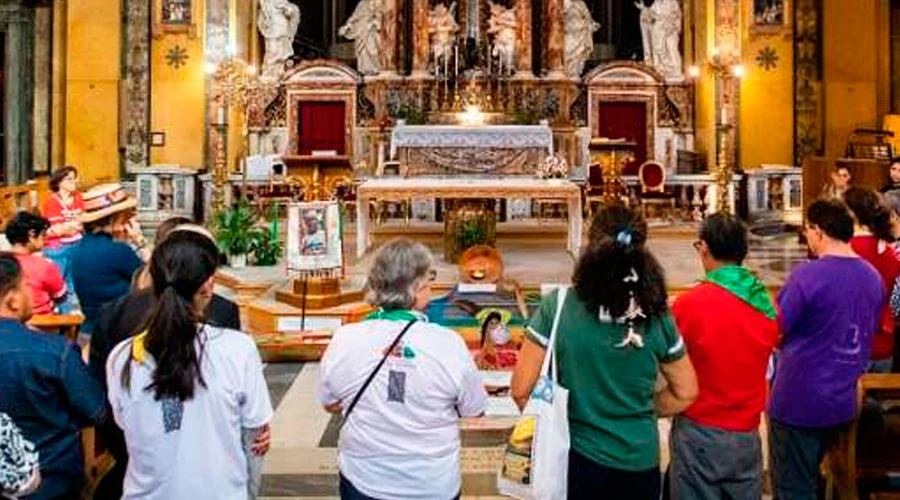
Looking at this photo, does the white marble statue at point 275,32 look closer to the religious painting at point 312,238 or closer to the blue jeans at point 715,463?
the religious painting at point 312,238

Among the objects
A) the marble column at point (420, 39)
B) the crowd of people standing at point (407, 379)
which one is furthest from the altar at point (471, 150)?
the crowd of people standing at point (407, 379)

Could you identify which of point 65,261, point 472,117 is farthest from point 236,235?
point 472,117

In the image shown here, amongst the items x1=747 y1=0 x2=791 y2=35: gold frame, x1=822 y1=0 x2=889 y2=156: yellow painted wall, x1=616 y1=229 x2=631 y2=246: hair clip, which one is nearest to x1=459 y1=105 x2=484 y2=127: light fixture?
x1=747 y1=0 x2=791 y2=35: gold frame

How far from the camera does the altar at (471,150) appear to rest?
16656 millimetres

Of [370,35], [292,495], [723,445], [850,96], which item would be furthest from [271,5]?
[723,445]

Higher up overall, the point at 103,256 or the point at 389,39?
the point at 389,39

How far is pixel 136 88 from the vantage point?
20484 millimetres

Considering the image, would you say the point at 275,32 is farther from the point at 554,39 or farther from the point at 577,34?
the point at 577,34

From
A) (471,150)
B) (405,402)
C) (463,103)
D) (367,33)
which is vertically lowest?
(405,402)

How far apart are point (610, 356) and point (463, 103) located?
676 inches

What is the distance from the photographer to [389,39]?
22.0 meters

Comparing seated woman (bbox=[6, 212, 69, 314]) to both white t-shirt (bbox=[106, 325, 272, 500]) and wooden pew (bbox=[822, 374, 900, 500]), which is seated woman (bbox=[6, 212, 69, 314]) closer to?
white t-shirt (bbox=[106, 325, 272, 500])

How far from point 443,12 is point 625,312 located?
60.7ft

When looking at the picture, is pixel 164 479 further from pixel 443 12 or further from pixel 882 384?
pixel 443 12
